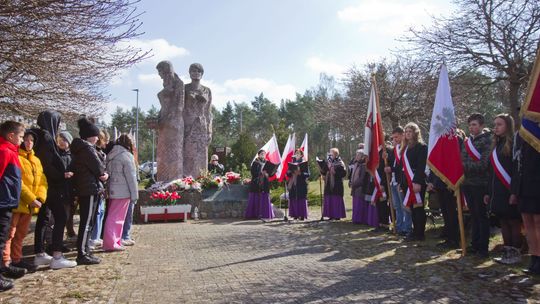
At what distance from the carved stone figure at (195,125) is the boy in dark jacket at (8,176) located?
9.38 metres

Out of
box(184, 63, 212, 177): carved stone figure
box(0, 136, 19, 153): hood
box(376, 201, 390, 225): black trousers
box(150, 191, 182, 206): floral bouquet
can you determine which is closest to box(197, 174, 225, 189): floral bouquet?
box(184, 63, 212, 177): carved stone figure

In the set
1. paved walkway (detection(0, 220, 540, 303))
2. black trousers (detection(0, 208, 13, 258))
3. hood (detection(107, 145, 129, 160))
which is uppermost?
hood (detection(107, 145, 129, 160))

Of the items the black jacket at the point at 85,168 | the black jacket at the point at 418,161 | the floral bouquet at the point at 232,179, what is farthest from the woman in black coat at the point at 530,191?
the floral bouquet at the point at 232,179

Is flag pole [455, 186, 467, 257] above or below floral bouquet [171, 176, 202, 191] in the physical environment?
below

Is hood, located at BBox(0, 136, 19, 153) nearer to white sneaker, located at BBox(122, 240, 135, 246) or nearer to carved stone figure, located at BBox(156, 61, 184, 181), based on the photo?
white sneaker, located at BBox(122, 240, 135, 246)

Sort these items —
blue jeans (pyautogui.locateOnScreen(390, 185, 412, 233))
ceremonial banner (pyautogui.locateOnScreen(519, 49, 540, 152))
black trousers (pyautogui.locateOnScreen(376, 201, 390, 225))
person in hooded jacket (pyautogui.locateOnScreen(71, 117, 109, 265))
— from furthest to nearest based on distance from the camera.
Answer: black trousers (pyautogui.locateOnScreen(376, 201, 390, 225)), blue jeans (pyautogui.locateOnScreen(390, 185, 412, 233)), person in hooded jacket (pyautogui.locateOnScreen(71, 117, 109, 265)), ceremonial banner (pyautogui.locateOnScreen(519, 49, 540, 152))

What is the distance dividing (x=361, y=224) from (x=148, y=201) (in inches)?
230

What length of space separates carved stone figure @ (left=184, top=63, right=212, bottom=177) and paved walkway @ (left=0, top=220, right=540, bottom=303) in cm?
666

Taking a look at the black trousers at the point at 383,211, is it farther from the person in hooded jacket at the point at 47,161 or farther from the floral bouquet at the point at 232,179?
the person in hooded jacket at the point at 47,161

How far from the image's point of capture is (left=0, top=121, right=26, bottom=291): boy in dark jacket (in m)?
5.03

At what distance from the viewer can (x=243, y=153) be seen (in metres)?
25.9

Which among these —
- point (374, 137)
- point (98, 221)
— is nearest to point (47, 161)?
point (98, 221)

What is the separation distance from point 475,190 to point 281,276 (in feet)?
11.2

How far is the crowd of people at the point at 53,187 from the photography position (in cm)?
525
